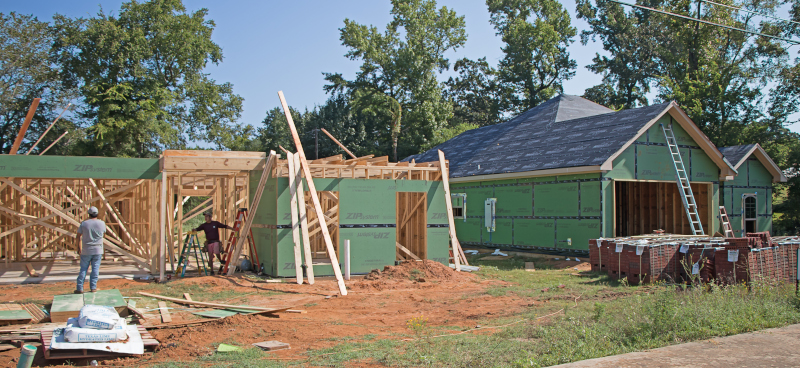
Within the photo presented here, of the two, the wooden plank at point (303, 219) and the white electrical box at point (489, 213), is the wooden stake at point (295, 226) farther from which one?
the white electrical box at point (489, 213)

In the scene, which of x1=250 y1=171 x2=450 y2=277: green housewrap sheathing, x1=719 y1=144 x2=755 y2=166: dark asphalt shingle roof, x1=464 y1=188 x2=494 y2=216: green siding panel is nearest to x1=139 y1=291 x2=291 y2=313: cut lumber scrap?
x1=250 y1=171 x2=450 y2=277: green housewrap sheathing

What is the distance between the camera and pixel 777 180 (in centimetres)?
2356

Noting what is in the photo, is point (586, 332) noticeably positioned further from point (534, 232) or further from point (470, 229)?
point (470, 229)

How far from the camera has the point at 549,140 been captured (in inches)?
837

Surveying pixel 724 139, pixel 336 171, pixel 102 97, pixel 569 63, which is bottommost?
pixel 336 171

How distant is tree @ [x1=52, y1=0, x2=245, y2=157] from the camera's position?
112 ft

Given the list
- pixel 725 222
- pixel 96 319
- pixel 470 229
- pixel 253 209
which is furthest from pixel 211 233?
pixel 725 222

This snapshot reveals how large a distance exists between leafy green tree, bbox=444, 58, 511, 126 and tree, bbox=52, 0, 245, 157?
72.9 ft

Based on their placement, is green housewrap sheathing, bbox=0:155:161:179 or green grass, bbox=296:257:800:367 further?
green housewrap sheathing, bbox=0:155:161:179

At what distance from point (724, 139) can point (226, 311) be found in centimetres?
3150

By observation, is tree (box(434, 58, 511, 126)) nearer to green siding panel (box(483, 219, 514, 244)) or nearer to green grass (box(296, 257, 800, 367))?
green siding panel (box(483, 219, 514, 244))

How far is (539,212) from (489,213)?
2628mm

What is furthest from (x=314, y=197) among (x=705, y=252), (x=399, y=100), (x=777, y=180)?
(x=399, y=100)

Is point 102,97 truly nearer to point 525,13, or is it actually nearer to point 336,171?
point 336,171
